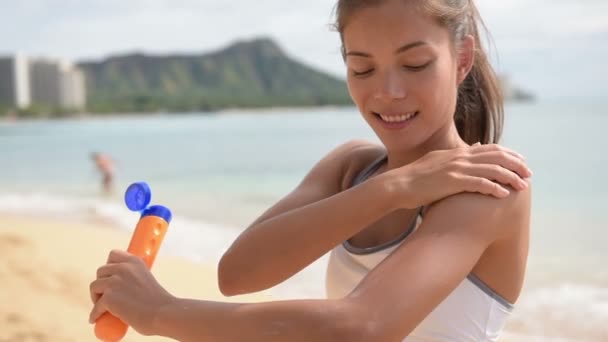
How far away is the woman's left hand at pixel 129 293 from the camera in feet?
4.63

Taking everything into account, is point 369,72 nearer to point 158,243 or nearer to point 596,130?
point 158,243

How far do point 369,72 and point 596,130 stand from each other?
26.6m

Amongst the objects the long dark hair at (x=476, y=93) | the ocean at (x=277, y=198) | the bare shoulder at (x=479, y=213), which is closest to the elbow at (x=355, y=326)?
the bare shoulder at (x=479, y=213)

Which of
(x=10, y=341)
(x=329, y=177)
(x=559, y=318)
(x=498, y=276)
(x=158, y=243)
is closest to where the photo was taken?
(x=498, y=276)

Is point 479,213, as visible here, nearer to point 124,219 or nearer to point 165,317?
point 165,317

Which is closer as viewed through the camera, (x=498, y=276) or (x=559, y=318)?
(x=498, y=276)

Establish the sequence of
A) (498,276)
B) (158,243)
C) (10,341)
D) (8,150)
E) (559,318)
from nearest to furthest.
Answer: (498,276), (158,243), (10,341), (559,318), (8,150)

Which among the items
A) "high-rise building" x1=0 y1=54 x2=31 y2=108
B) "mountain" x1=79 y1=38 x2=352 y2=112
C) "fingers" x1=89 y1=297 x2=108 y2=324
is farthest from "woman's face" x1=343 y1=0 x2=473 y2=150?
"high-rise building" x1=0 y1=54 x2=31 y2=108

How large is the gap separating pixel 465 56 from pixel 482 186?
0.35 m

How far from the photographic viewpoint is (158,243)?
1.58 meters

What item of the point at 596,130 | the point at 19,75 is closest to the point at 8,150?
the point at 596,130

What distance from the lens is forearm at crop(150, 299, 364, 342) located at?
122cm

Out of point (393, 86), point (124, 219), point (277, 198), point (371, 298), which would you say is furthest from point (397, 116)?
point (277, 198)

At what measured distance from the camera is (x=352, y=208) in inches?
55.4
